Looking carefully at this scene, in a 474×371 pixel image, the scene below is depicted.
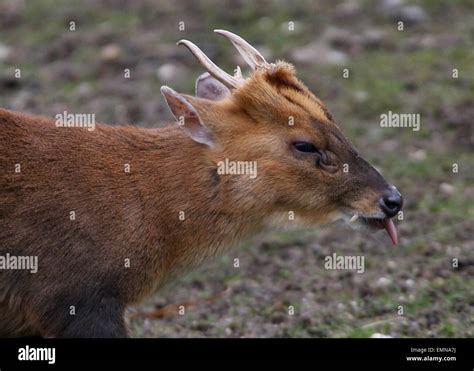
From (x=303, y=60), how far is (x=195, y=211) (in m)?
6.26

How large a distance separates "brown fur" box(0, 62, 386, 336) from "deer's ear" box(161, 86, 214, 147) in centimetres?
6

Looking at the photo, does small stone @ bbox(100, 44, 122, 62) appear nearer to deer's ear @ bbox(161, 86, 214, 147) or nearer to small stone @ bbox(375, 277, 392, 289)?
small stone @ bbox(375, 277, 392, 289)

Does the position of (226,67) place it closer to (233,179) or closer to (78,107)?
(78,107)

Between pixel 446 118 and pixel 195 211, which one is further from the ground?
pixel 446 118

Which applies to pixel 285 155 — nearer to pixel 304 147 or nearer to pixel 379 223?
pixel 304 147

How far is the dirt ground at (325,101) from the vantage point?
9.02 m

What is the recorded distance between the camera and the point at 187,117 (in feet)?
25.1

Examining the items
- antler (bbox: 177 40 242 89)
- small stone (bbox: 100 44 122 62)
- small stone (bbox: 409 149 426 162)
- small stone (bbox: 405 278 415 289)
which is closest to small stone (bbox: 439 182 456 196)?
small stone (bbox: 409 149 426 162)

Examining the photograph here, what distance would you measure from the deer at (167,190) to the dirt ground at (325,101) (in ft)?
1.68

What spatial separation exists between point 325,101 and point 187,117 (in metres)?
5.26

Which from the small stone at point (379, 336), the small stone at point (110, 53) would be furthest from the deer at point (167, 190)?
the small stone at point (110, 53)

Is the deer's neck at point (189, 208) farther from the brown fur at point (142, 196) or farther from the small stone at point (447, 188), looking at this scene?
the small stone at point (447, 188)

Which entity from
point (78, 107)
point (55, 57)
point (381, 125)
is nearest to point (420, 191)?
point (381, 125)
